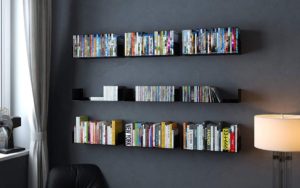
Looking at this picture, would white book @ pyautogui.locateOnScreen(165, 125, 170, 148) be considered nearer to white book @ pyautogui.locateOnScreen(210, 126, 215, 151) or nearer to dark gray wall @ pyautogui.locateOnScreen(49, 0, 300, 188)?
dark gray wall @ pyautogui.locateOnScreen(49, 0, 300, 188)

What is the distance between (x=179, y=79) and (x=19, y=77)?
1.68m

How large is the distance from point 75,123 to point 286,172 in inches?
83.3

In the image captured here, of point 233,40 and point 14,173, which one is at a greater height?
point 233,40

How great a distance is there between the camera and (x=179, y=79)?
12.6ft

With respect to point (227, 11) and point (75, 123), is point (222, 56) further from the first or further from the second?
point (75, 123)

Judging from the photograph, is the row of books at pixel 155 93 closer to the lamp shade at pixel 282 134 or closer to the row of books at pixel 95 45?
the row of books at pixel 95 45

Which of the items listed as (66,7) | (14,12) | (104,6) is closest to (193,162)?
(104,6)

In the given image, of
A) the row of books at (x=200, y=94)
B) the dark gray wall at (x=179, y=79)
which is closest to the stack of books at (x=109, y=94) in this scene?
the dark gray wall at (x=179, y=79)

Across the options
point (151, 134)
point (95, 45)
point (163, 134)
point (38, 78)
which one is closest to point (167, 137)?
point (163, 134)

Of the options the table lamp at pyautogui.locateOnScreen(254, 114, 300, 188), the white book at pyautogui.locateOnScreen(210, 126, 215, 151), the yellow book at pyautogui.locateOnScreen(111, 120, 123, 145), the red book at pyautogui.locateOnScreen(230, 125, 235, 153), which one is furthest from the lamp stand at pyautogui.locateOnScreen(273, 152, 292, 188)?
the yellow book at pyautogui.locateOnScreen(111, 120, 123, 145)

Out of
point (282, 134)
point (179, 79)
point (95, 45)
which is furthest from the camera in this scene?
point (95, 45)

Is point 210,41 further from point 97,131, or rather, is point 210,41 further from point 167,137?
Result: point 97,131

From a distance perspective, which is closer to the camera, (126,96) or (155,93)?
(155,93)

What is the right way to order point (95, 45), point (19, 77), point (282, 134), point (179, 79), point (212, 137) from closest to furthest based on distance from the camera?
point (282, 134)
point (212, 137)
point (179, 79)
point (95, 45)
point (19, 77)
